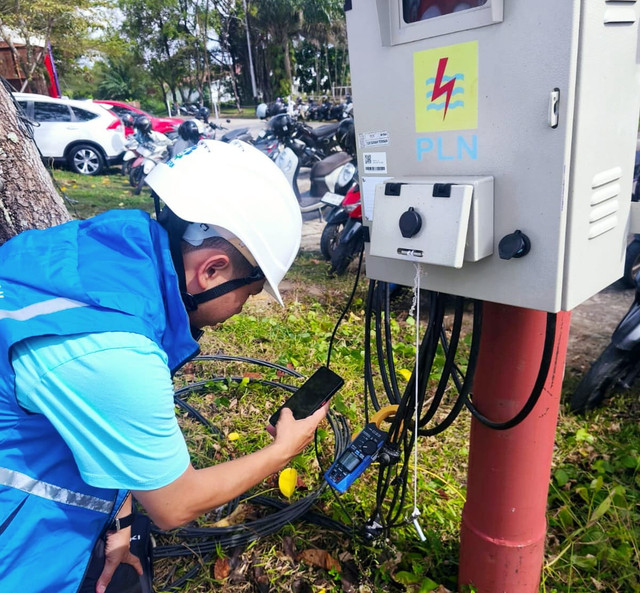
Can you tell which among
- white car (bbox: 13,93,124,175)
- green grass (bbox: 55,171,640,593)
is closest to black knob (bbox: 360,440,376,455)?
green grass (bbox: 55,171,640,593)

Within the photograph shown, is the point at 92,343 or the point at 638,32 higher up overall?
the point at 638,32

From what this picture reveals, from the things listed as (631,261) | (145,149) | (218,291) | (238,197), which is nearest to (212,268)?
(218,291)

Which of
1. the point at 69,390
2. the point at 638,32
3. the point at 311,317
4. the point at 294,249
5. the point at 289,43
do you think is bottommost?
the point at 311,317

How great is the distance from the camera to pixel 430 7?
1.10 meters

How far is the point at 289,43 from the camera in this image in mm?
29797

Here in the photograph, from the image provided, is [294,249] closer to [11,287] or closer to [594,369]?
[11,287]

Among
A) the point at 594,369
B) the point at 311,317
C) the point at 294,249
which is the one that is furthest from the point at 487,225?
the point at 311,317

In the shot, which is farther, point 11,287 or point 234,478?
point 234,478

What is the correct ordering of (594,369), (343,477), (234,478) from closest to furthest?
(234,478)
(343,477)
(594,369)

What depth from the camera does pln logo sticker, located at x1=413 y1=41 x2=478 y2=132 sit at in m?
1.06

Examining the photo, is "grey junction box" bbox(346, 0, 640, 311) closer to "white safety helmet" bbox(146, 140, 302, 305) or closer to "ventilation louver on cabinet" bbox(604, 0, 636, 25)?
"ventilation louver on cabinet" bbox(604, 0, 636, 25)

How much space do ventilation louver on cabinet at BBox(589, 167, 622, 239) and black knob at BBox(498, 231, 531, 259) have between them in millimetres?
152

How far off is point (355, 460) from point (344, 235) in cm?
293

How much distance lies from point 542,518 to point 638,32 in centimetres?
131
